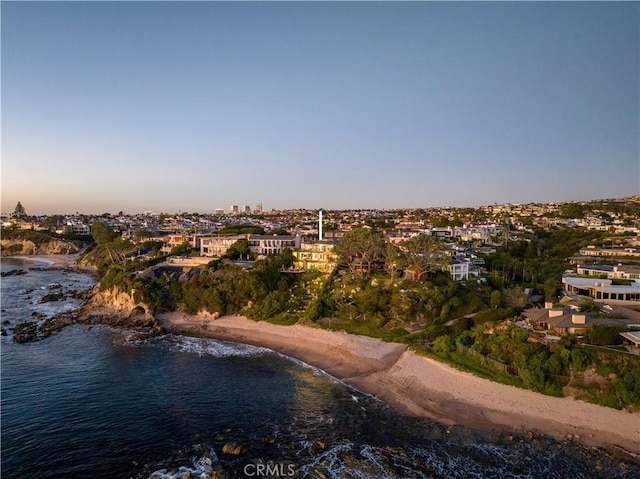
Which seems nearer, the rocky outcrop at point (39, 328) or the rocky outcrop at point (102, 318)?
the rocky outcrop at point (39, 328)

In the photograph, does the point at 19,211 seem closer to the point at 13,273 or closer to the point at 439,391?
the point at 13,273

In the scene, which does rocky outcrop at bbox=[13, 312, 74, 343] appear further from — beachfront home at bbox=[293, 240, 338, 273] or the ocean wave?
beachfront home at bbox=[293, 240, 338, 273]

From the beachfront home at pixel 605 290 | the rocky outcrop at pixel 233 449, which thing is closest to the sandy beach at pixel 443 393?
the rocky outcrop at pixel 233 449

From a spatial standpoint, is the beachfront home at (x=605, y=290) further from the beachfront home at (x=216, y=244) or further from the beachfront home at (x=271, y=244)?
the beachfront home at (x=216, y=244)

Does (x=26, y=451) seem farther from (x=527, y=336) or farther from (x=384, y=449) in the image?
(x=527, y=336)

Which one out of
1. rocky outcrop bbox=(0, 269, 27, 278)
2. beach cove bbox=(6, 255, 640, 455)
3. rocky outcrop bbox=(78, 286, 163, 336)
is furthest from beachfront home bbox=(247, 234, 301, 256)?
rocky outcrop bbox=(0, 269, 27, 278)
